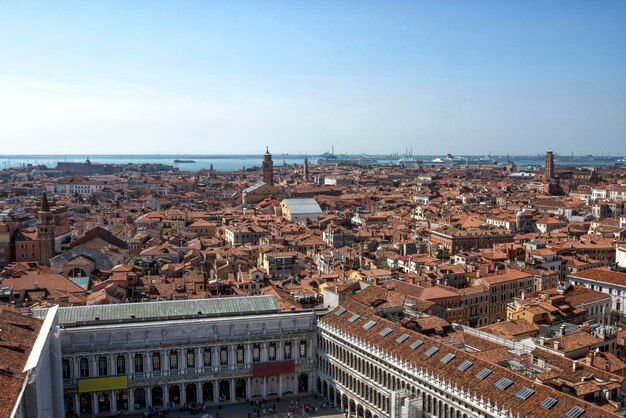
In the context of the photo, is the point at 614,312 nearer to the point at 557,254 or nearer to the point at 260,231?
the point at 557,254

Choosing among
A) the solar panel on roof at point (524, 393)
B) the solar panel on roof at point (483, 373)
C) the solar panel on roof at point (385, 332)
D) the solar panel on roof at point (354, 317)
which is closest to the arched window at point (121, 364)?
the solar panel on roof at point (354, 317)

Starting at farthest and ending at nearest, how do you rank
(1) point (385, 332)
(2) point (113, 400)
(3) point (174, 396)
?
(3) point (174, 396) → (2) point (113, 400) → (1) point (385, 332)

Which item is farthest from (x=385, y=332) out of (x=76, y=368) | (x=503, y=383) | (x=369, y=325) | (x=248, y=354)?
(x=76, y=368)

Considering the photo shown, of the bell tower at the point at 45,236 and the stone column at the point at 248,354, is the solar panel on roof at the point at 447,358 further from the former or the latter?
the bell tower at the point at 45,236

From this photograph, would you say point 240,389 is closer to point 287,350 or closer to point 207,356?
point 207,356

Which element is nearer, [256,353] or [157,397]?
[157,397]

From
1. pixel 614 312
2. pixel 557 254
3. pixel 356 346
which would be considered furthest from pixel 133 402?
pixel 557 254
